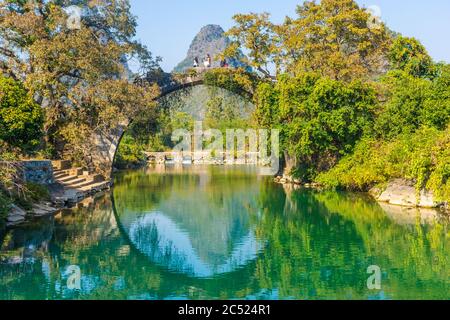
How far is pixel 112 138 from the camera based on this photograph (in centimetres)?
2906

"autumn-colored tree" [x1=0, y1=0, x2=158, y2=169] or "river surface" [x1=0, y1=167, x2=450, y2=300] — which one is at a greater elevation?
"autumn-colored tree" [x1=0, y1=0, x2=158, y2=169]

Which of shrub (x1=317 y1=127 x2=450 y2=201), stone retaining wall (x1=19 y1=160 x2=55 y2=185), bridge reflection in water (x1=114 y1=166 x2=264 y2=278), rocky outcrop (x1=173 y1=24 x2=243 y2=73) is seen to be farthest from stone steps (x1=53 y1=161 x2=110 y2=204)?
rocky outcrop (x1=173 y1=24 x2=243 y2=73)

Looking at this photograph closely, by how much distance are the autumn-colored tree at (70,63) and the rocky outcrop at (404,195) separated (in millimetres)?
11055

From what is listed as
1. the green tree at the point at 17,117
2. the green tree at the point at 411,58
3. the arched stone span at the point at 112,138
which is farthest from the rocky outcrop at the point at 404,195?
the green tree at the point at 17,117

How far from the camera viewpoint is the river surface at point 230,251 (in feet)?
33.0

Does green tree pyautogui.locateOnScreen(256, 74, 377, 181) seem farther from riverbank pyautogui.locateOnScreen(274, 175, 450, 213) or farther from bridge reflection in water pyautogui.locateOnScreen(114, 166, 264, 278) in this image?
bridge reflection in water pyautogui.locateOnScreen(114, 166, 264, 278)

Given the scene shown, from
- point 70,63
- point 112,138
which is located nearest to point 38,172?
point 70,63

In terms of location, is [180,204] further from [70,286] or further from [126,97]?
[70,286]

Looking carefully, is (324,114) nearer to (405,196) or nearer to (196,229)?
(405,196)

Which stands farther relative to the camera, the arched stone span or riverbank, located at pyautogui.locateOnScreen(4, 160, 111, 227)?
the arched stone span

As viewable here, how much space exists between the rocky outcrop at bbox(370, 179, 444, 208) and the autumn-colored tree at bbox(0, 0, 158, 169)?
1106cm

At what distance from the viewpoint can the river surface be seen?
396 inches

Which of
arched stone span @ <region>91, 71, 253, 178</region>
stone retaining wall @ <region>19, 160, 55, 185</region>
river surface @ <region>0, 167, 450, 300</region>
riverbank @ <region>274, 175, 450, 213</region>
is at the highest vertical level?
arched stone span @ <region>91, 71, 253, 178</region>

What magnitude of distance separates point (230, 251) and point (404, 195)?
27.9 feet
